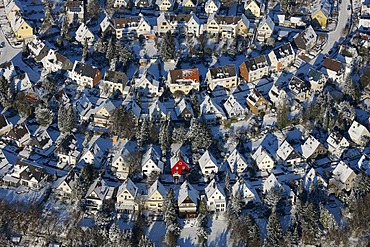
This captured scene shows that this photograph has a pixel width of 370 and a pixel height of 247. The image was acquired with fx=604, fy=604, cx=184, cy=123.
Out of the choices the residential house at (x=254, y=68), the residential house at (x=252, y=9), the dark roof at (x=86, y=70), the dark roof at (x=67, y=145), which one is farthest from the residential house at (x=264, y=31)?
the dark roof at (x=67, y=145)

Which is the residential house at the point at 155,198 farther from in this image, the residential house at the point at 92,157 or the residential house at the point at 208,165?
the residential house at the point at 92,157

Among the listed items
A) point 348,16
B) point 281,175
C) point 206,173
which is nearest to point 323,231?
point 281,175

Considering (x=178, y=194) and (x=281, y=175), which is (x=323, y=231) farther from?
(x=178, y=194)

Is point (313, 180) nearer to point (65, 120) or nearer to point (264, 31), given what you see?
point (65, 120)

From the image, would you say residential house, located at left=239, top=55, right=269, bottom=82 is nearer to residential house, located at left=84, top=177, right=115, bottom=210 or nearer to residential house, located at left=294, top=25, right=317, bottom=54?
residential house, located at left=294, top=25, right=317, bottom=54

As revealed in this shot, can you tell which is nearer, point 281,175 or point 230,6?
point 281,175
